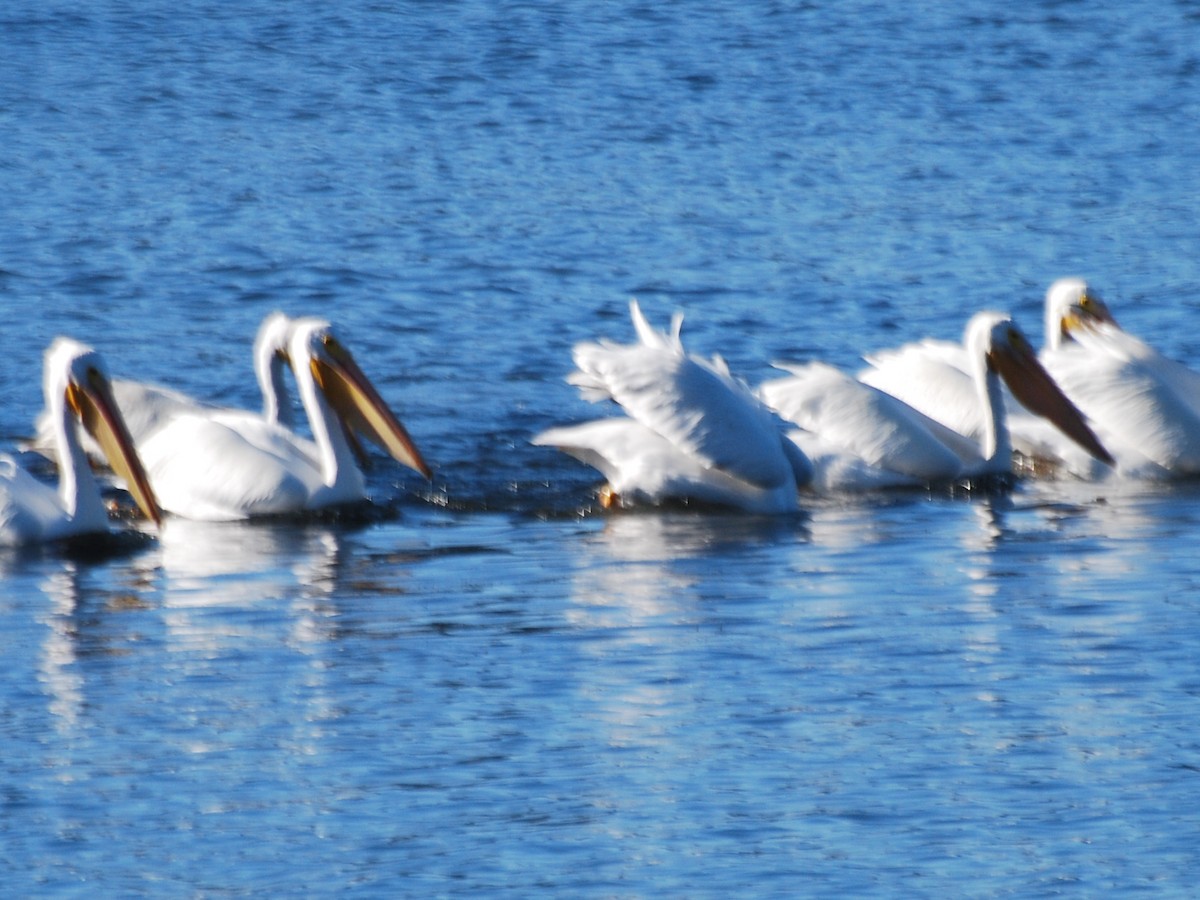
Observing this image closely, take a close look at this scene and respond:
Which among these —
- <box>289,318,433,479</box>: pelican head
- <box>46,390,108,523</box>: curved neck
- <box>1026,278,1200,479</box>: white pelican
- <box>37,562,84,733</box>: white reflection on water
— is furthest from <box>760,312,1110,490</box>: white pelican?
<box>37,562,84,733</box>: white reflection on water

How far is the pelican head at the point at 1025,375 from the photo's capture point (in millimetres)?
10312

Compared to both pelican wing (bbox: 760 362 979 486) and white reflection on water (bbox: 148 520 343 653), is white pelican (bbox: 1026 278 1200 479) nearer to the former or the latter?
pelican wing (bbox: 760 362 979 486)

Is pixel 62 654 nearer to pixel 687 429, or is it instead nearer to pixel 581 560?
pixel 581 560

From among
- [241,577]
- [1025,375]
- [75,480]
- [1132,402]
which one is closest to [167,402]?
[75,480]

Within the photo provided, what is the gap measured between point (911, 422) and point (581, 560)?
189cm

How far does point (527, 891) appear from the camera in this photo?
17.3ft

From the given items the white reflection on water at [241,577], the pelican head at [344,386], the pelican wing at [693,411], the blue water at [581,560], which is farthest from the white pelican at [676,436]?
the white reflection on water at [241,577]

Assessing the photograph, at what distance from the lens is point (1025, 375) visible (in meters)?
10.4

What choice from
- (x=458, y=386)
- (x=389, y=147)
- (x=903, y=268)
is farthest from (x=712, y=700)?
(x=389, y=147)

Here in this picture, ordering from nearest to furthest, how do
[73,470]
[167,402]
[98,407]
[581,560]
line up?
[581,560] → [73,470] → [98,407] → [167,402]

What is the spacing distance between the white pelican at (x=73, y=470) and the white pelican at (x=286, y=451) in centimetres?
22

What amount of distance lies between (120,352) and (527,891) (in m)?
8.20

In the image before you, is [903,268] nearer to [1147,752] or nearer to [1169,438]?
[1169,438]

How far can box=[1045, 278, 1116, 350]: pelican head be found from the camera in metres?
11.5
